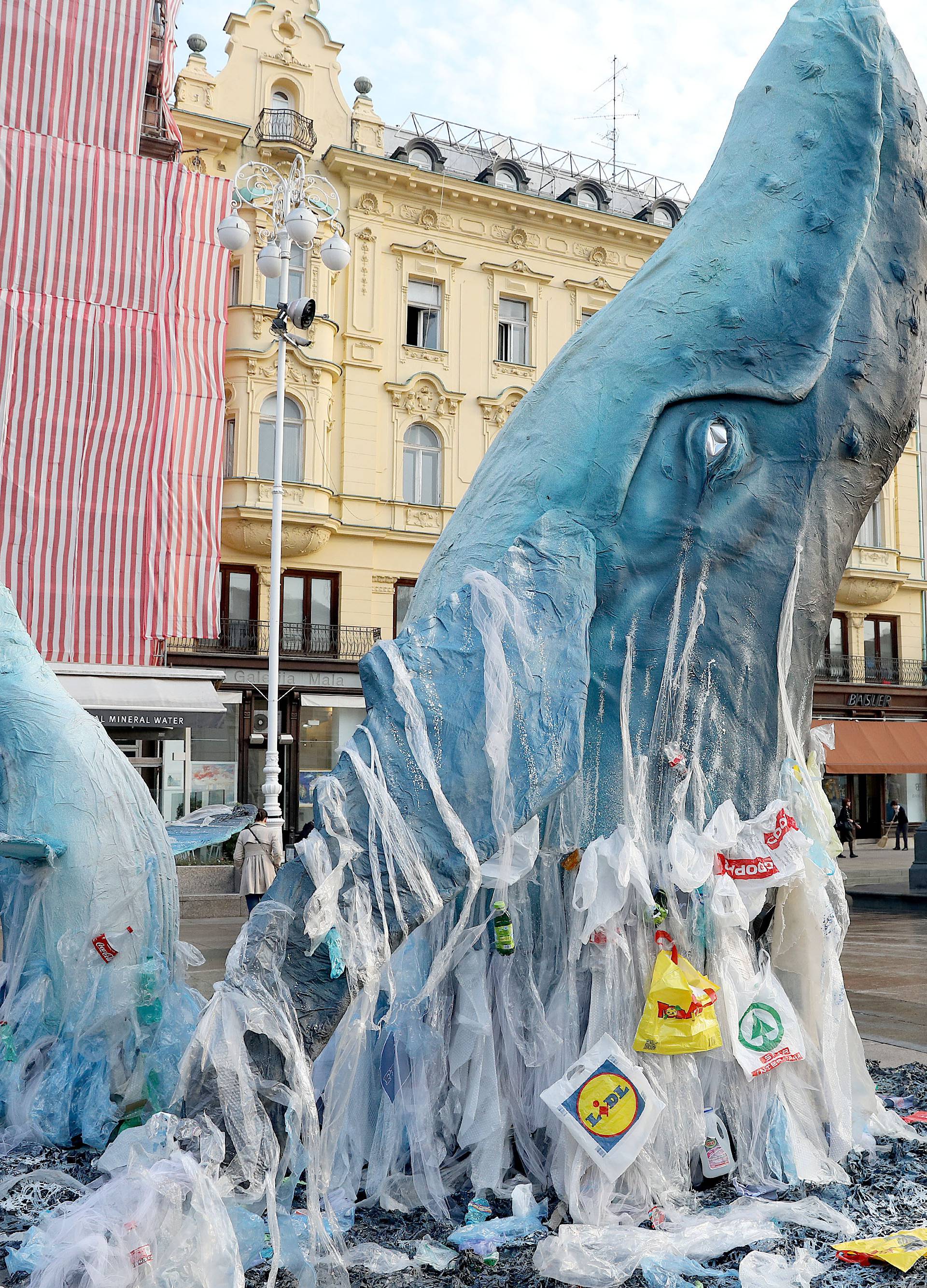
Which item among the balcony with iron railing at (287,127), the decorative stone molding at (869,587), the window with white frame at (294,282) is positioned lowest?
the decorative stone molding at (869,587)

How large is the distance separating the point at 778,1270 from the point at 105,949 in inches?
83.9

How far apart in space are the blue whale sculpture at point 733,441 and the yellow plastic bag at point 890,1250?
1057mm

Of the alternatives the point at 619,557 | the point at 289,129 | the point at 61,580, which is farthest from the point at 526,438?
the point at 289,129

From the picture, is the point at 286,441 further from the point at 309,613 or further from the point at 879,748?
the point at 879,748

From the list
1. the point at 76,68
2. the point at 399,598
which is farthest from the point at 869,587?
the point at 76,68

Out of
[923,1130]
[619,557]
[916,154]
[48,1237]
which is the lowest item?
[923,1130]

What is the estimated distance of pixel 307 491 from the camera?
69.5 ft

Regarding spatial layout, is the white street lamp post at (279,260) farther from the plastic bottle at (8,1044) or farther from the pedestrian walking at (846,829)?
the pedestrian walking at (846,829)

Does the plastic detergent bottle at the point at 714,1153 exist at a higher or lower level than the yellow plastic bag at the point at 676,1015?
lower

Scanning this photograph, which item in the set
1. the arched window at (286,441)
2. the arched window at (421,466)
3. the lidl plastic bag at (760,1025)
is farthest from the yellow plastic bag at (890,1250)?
the arched window at (421,466)

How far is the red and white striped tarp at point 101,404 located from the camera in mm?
15148

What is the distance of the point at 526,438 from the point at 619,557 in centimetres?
46

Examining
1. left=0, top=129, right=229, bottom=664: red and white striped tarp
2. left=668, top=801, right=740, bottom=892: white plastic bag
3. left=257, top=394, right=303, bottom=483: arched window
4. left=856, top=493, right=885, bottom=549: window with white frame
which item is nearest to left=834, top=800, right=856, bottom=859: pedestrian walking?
left=856, top=493, right=885, bottom=549: window with white frame

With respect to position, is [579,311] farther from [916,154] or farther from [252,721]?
[916,154]
